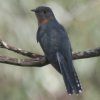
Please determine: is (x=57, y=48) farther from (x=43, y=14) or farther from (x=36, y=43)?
(x=36, y=43)

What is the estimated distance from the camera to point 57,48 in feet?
14.5

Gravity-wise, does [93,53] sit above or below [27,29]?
above

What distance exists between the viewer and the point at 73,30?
6.25 m

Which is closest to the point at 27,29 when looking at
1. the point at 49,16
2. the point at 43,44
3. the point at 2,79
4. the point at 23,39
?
the point at 23,39

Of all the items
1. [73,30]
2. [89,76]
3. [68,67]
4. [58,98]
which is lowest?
[58,98]

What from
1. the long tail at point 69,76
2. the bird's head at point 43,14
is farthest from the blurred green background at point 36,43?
the long tail at point 69,76

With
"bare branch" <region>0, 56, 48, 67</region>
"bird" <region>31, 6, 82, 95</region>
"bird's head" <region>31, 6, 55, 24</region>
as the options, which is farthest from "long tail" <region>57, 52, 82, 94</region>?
"bird's head" <region>31, 6, 55, 24</region>

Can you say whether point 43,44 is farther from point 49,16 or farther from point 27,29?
point 27,29

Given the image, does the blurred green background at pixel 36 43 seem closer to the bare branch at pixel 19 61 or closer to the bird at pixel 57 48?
the bird at pixel 57 48

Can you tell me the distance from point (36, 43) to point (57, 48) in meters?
1.80

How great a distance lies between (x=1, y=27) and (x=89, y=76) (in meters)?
1.23

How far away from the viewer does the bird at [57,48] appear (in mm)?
4160

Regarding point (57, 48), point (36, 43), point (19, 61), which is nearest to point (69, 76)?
point (57, 48)

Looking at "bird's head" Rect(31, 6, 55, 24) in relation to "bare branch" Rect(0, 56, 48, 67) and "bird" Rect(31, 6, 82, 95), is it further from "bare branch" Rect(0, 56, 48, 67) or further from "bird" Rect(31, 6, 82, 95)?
"bare branch" Rect(0, 56, 48, 67)
